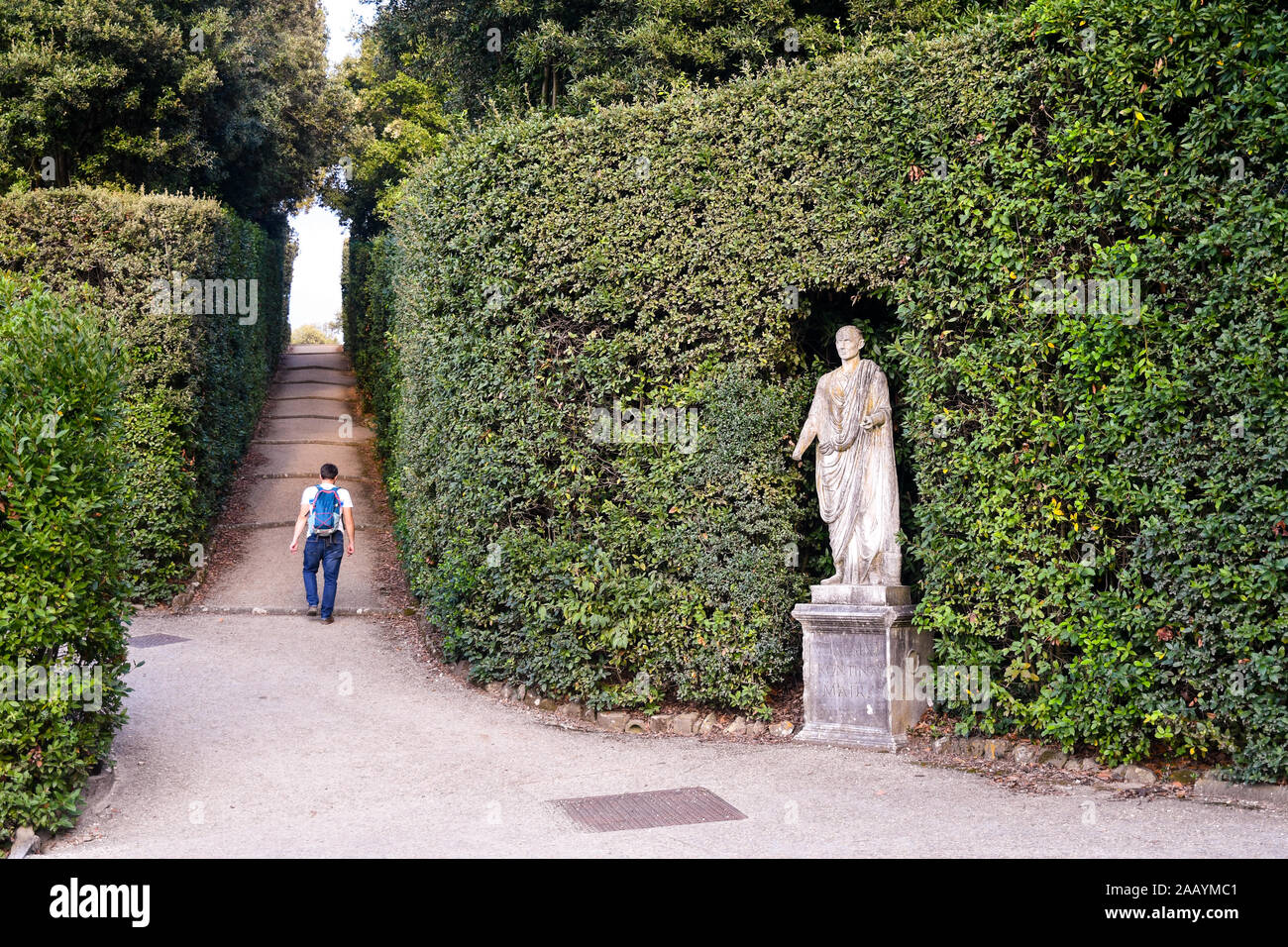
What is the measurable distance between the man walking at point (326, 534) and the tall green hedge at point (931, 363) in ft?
5.96

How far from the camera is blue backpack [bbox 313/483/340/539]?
480 inches

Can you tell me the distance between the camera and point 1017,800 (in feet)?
22.0

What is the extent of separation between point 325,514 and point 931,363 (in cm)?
748

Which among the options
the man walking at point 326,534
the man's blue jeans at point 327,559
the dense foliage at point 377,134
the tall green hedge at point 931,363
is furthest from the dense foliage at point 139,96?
the tall green hedge at point 931,363

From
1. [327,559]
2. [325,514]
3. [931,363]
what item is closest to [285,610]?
[327,559]

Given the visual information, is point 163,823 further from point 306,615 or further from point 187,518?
point 187,518

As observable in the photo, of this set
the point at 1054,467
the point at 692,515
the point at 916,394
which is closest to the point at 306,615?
the point at 692,515

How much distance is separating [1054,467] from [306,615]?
8978 millimetres

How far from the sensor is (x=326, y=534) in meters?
12.2

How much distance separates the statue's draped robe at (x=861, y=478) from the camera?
837 cm

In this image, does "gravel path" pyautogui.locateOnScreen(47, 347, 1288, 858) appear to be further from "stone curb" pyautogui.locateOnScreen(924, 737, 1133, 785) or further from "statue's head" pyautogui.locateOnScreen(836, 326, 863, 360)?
"statue's head" pyautogui.locateOnScreen(836, 326, 863, 360)

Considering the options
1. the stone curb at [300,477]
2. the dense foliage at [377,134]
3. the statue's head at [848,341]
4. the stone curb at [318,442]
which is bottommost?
the stone curb at [300,477]

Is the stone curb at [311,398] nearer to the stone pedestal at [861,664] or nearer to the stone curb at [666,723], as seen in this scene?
the stone curb at [666,723]
